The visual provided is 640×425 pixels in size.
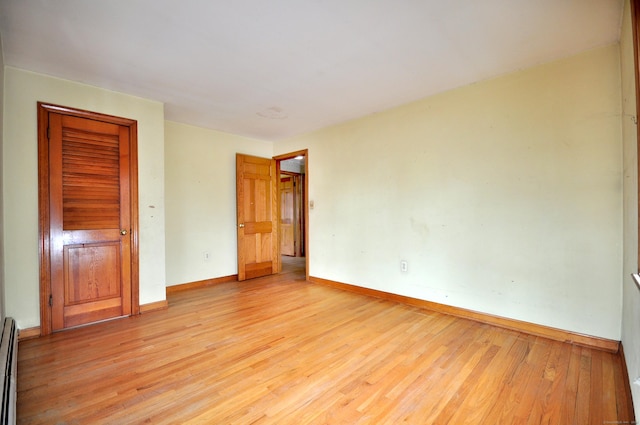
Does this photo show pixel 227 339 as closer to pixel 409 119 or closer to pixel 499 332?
Answer: pixel 499 332

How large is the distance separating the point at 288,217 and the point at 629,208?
638cm

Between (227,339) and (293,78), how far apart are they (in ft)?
8.24

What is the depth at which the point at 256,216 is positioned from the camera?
490cm

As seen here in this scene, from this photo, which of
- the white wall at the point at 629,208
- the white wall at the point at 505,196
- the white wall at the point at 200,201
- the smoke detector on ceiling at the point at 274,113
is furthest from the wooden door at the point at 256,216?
the white wall at the point at 629,208

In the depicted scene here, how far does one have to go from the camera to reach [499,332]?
2586 millimetres

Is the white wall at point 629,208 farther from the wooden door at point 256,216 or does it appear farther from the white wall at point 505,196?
the wooden door at point 256,216

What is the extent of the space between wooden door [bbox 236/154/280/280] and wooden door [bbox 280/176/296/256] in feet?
7.13

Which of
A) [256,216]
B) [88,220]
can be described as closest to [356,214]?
[256,216]

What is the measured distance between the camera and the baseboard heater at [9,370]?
4.47 feet

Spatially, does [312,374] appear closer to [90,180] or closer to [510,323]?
[510,323]

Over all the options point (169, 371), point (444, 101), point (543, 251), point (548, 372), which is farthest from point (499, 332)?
point (169, 371)

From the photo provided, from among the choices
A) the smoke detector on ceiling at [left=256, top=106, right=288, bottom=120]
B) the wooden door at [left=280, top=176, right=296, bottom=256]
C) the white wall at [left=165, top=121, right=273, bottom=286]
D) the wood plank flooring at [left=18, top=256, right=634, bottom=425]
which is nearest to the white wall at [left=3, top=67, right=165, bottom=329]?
the wood plank flooring at [left=18, top=256, right=634, bottom=425]

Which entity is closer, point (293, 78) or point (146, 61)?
point (146, 61)

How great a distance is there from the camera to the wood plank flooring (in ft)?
5.12
